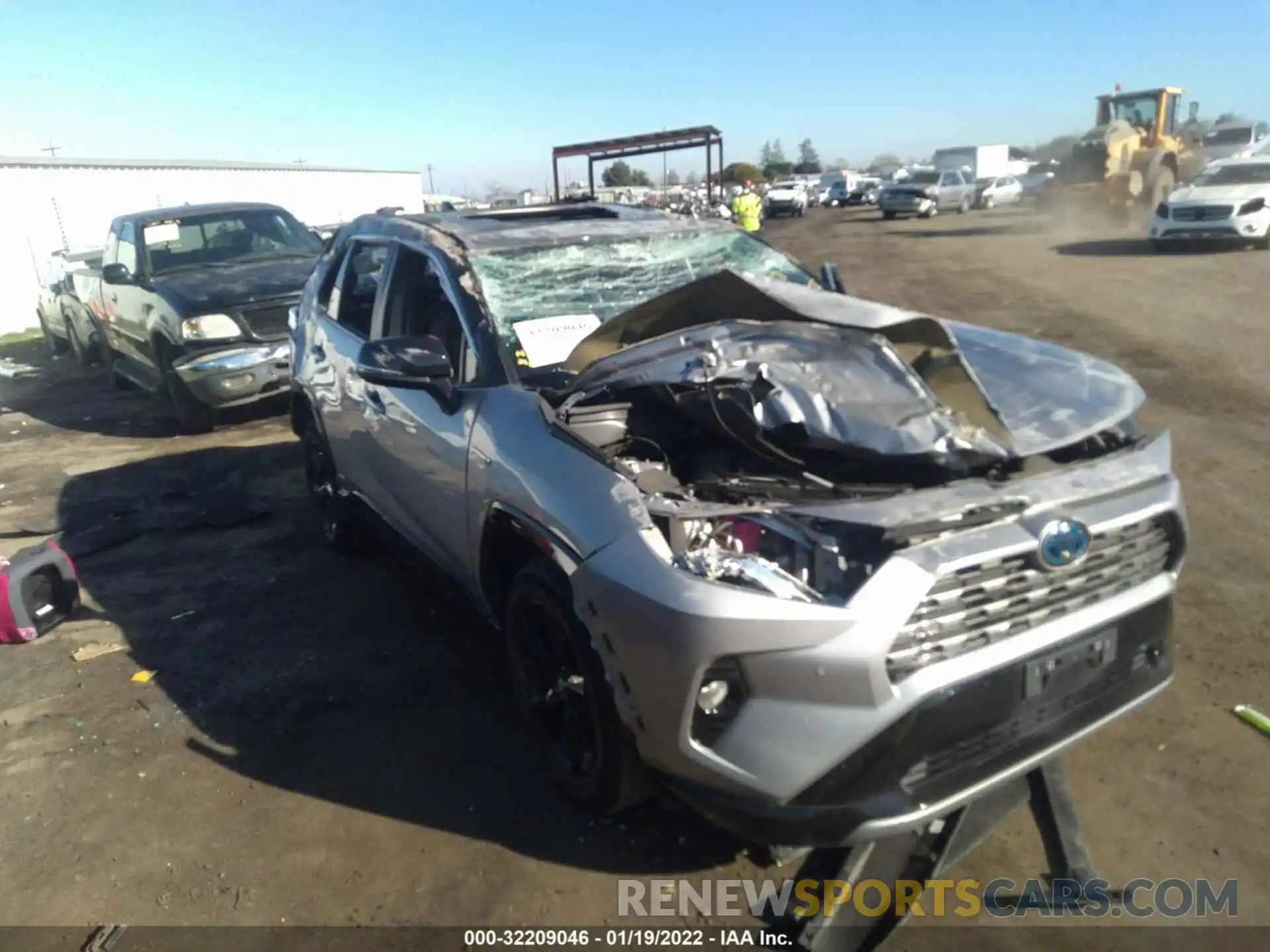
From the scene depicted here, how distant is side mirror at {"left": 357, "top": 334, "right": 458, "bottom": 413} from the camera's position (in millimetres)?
3365

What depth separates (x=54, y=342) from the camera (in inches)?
591

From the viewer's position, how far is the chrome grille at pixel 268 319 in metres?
8.37

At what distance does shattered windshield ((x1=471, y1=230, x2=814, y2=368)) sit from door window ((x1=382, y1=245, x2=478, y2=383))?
0.80 ft

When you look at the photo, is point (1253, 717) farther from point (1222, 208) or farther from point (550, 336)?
point (1222, 208)

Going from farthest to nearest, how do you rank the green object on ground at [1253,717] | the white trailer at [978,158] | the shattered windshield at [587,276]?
the white trailer at [978,158] → the shattered windshield at [587,276] → the green object on ground at [1253,717]

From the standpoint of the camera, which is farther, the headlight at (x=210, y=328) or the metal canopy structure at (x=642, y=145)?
the metal canopy structure at (x=642, y=145)

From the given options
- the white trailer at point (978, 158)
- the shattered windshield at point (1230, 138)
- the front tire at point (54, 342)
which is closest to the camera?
the front tire at point (54, 342)

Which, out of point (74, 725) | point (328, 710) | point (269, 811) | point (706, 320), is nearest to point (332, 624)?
point (328, 710)

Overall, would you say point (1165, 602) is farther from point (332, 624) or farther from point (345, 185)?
point (345, 185)

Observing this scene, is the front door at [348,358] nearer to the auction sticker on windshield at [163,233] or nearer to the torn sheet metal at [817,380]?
the torn sheet metal at [817,380]

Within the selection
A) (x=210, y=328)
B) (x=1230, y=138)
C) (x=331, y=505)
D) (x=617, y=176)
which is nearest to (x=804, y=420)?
(x=331, y=505)

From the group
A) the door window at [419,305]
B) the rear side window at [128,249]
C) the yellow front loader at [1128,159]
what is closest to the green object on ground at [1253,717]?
the door window at [419,305]

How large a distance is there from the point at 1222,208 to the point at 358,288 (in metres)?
16.3

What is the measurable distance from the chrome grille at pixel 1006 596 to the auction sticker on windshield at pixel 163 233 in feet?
30.6
